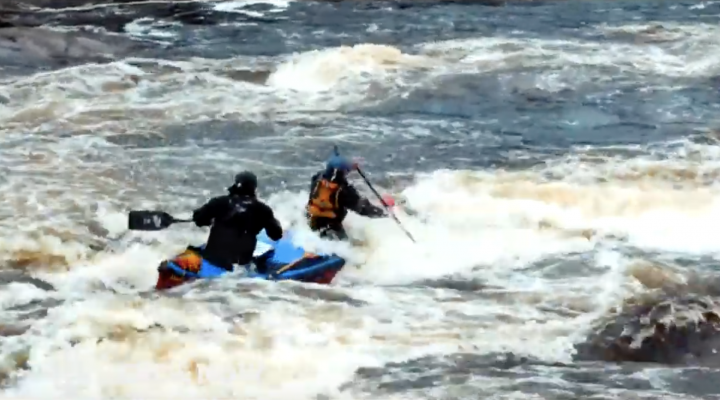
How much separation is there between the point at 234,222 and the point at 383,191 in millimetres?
3719

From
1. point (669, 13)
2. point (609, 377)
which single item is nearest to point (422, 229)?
point (609, 377)

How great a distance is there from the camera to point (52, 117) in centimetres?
1242

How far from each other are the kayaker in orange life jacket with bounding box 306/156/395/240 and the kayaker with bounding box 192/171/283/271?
907 mm

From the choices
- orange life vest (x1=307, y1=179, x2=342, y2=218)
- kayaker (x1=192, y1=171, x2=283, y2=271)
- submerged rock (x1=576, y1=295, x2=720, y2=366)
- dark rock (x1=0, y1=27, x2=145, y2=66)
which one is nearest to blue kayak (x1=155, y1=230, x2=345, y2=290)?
kayaker (x1=192, y1=171, x2=283, y2=271)

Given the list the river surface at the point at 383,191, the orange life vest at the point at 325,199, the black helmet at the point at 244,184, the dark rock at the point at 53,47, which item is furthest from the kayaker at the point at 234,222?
the dark rock at the point at 53,47

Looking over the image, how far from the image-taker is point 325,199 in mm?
7613

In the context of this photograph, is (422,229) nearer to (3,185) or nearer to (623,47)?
(3,185)

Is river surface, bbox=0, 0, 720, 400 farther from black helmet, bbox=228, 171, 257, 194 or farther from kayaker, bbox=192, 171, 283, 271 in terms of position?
black helmet, bbox=228, 171, 257, 194

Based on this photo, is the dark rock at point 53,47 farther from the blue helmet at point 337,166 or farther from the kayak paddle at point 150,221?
the blue helmet at point 337,166

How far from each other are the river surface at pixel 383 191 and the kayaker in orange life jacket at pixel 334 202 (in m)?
0.21

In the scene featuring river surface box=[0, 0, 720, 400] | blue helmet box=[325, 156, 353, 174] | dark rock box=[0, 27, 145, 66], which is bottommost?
river surface box=[0, 0, 720, 400]

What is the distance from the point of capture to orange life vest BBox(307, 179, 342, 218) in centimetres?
758

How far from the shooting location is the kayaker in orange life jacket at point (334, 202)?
24.6ft

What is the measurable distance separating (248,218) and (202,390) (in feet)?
4.94
